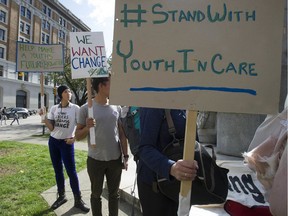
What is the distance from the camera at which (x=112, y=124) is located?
361cm

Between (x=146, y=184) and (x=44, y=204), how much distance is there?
3.15 meters

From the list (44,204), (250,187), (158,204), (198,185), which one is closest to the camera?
(198,185)

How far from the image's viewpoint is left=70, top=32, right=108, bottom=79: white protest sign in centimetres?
412

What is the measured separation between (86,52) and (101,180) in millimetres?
1805

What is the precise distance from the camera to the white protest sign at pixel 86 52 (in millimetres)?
4125

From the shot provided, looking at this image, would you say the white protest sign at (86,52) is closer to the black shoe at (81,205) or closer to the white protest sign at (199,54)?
the black shoe at (81,205)

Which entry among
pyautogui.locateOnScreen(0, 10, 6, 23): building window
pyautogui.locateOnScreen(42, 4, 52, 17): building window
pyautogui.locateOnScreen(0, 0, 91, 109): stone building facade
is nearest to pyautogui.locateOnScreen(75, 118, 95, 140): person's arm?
pyautogui.locateOnScreen(0, 0, 91, 109): stone building facade

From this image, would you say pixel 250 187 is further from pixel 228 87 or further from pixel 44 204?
pixel 44 204

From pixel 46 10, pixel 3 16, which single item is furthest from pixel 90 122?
pixel 46 10

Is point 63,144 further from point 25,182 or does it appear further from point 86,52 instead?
point 25,182

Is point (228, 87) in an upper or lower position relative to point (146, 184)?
upper

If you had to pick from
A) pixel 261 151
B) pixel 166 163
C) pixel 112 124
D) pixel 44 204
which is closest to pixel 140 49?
pixel 166 163

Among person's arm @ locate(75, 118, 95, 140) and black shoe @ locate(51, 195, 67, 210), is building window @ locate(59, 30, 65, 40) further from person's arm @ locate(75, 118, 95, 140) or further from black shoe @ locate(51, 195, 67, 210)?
person's arm @ locate(75, 118, 95, 140)

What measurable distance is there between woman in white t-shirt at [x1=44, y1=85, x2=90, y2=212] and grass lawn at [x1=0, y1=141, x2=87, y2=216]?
40 cm
